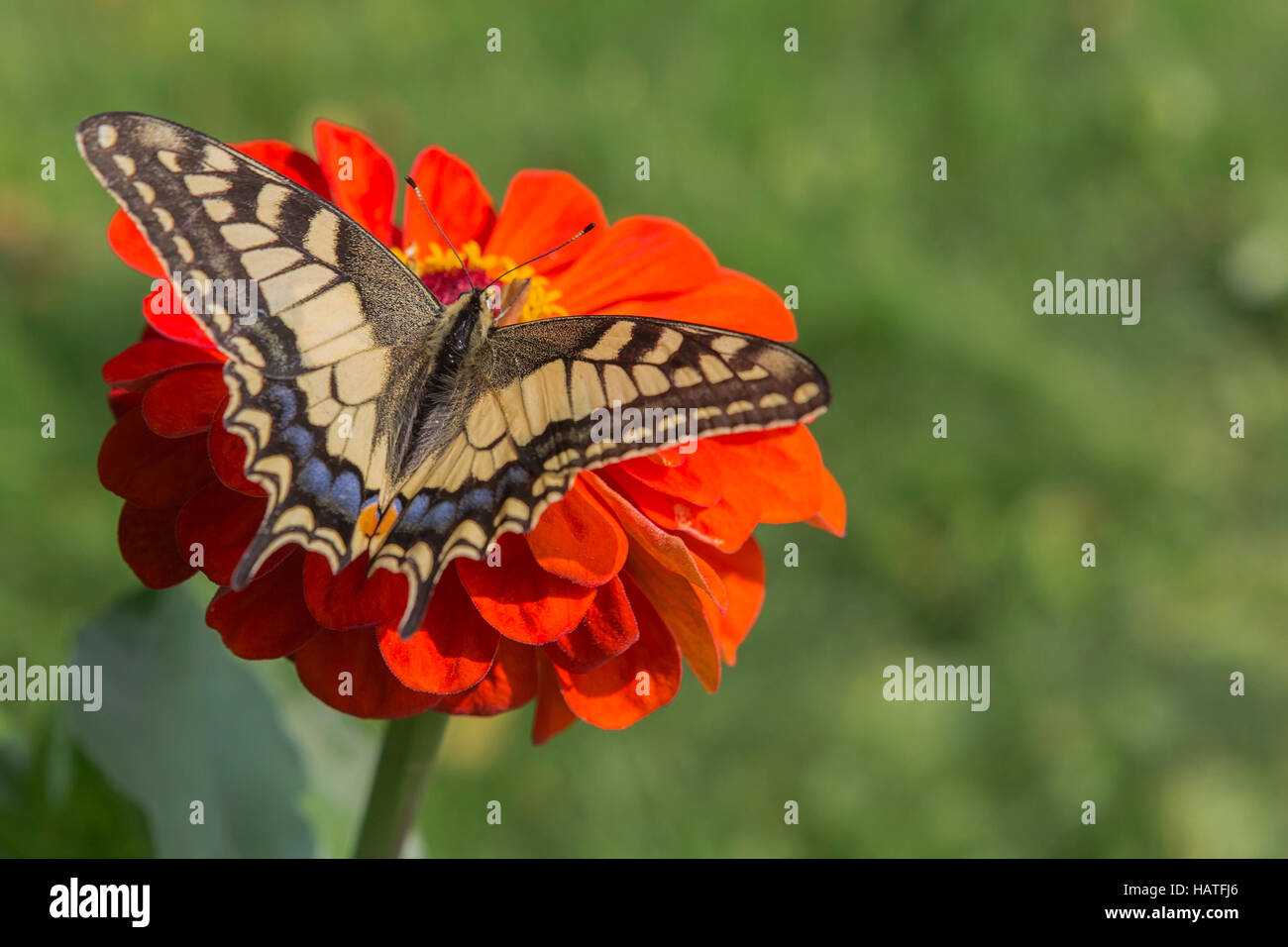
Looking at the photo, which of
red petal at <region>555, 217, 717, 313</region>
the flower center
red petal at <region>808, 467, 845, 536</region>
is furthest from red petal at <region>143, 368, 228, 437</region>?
red petal at <region>808, 467, 845, 536</region>

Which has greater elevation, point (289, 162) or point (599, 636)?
point (289, 162)

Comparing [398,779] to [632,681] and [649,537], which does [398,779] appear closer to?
[632,681]

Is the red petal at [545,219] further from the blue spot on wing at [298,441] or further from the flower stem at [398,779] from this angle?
the flower stem at [398,779]

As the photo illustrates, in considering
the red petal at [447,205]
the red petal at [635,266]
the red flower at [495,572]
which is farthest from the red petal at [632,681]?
the red petal at [447,205]

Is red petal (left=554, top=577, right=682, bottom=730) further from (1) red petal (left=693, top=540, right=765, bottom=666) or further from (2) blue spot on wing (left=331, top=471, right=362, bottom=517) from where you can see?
(2) blue spot on wing (left=331, top=471, right=362, bottom=517)

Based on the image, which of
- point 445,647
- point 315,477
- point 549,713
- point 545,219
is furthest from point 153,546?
point 545,219

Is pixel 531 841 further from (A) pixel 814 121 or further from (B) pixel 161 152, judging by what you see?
(A) pixel 814 121
